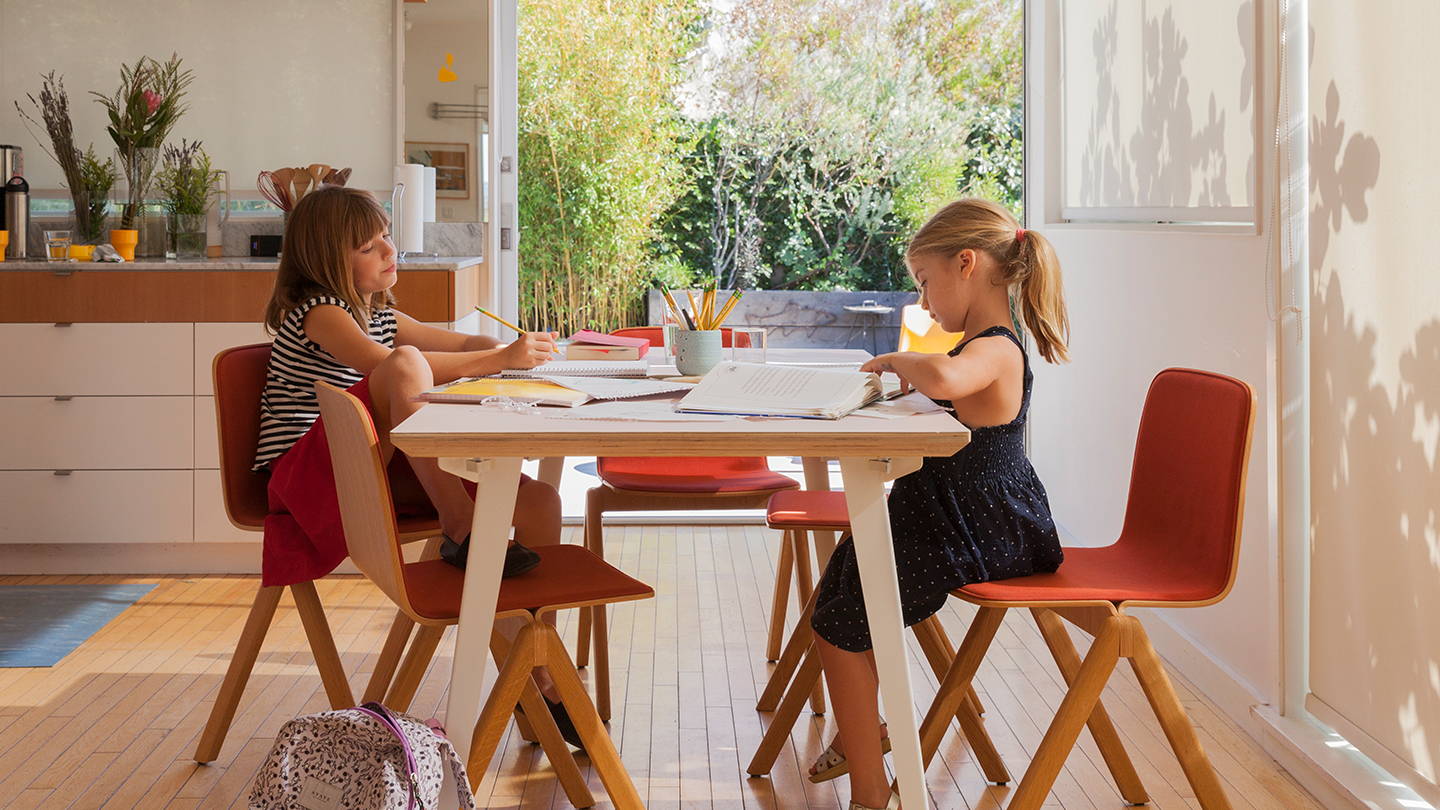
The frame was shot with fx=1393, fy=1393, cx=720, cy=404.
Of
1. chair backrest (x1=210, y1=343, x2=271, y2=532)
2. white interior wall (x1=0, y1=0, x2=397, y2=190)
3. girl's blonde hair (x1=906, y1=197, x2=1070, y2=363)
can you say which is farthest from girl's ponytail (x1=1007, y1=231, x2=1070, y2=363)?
white interior wall (x1=0, y1=0, x2=397, y2=190)

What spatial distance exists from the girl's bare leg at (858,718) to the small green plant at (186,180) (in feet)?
9.84

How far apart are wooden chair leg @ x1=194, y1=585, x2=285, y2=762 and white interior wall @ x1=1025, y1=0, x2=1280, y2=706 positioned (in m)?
1.81

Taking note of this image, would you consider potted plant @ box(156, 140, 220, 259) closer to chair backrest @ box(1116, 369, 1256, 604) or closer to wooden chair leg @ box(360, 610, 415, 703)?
wooden chair leg @ box(360, 610, 415, 703)

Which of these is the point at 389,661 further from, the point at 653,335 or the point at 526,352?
the point at 653,335

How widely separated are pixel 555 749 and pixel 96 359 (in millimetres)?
2313

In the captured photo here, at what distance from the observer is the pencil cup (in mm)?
2387

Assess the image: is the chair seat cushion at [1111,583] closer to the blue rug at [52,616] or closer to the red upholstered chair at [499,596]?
the red upholstered chair at [499,596]

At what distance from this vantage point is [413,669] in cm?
211

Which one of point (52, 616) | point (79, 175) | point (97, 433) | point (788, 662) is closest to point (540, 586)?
point (788, 662)

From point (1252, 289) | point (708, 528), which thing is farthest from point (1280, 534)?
point (708, 528)

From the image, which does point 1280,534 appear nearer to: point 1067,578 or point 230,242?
point 1067,578

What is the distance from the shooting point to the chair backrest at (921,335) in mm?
4141

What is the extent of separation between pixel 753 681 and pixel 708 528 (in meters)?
1.68

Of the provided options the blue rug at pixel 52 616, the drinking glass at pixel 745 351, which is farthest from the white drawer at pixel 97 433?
the drinking glass at pixel 745 351
